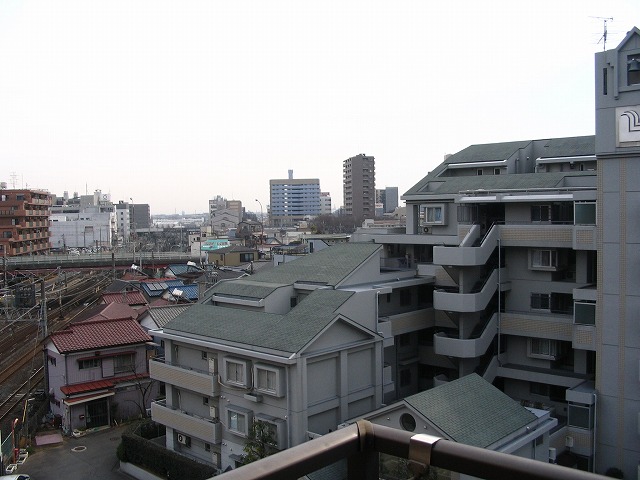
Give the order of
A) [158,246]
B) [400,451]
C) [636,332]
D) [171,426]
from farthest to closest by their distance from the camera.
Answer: [158,246], [171,426], [636,332], [400,451]

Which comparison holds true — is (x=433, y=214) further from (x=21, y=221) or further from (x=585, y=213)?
(x=21, y=221)

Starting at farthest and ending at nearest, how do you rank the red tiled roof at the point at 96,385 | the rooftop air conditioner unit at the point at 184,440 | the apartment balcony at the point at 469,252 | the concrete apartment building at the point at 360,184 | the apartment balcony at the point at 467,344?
the concrete apartment building at the point at 360,184 → the red tiled roof at the point at 96,385 → the apartment balcony at the point at 467,344 → the apartment balcony at the point at 469,252 → the rooftop air conditioner unit at the point at 184,440

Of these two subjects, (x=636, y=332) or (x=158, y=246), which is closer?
(x=636, y=332)

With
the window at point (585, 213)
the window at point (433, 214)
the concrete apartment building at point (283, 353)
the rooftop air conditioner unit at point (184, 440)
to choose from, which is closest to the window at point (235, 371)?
the concrete apartment building at point (283, 353)

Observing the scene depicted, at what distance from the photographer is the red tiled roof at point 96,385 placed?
68.4 ft

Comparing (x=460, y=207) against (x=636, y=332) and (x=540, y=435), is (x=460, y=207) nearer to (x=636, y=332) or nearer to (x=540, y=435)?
(x=636, y=332)

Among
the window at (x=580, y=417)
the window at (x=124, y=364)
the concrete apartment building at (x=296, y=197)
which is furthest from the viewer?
Answer: the concrete apartment building at (x=296, y=197)

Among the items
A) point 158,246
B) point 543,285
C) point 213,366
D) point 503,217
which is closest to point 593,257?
point 543,285

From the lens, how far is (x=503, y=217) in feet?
66.0

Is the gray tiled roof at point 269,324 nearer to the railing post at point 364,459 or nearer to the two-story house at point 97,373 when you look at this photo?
the two-story house at point 97,373

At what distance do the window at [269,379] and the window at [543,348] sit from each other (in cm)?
867

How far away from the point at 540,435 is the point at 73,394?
50.9 ft

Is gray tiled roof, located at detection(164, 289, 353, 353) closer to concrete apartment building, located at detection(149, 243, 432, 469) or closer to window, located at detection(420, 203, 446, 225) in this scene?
concrete apartment building, located at detection(149, 243, 432, 469)

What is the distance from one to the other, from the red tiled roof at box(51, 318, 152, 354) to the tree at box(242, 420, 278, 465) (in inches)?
380
